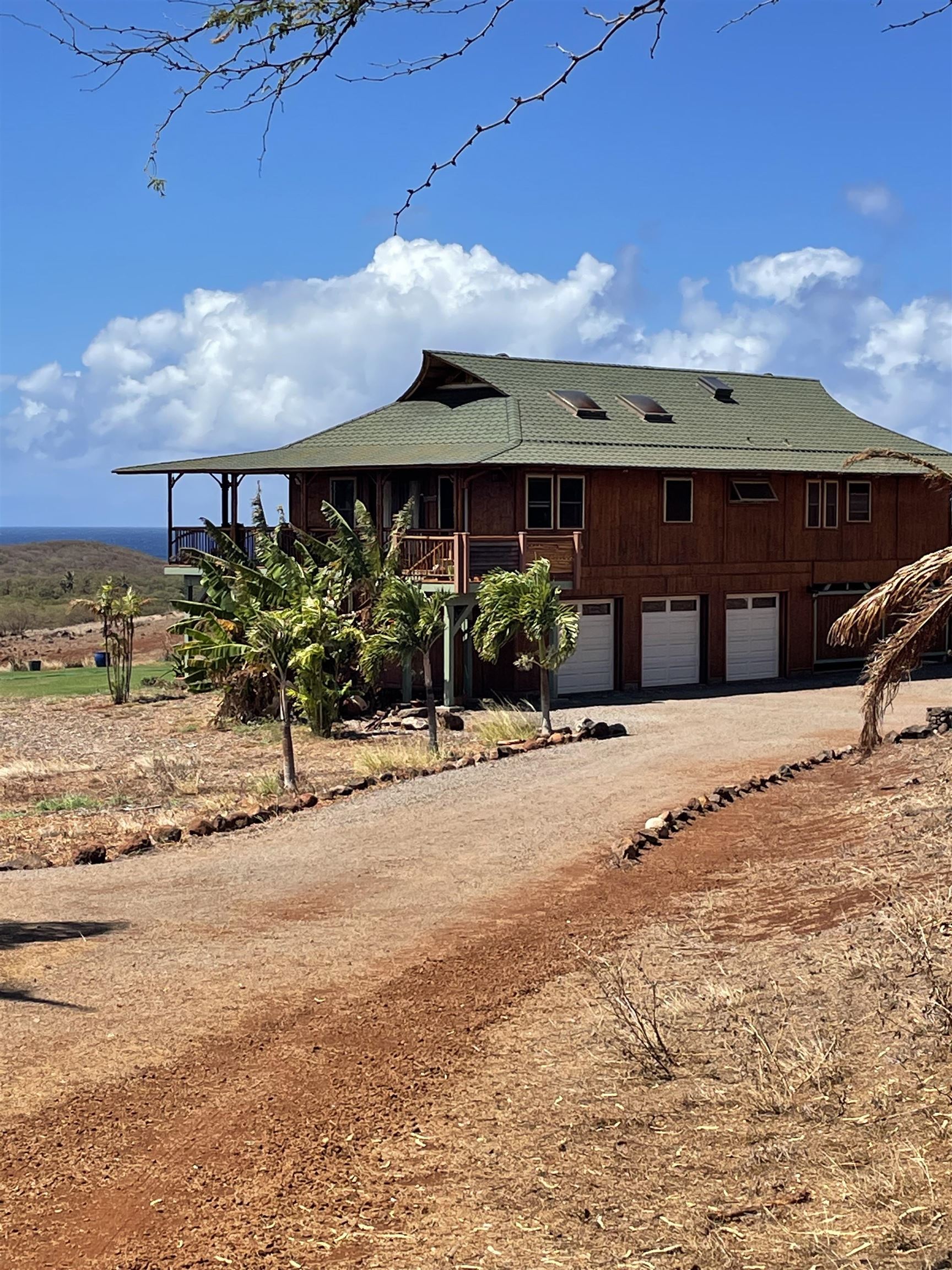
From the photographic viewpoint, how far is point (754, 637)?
3628cm

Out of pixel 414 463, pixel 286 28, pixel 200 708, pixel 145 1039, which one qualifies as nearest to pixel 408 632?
pixel 414 463

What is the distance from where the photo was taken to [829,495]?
37.1 meters

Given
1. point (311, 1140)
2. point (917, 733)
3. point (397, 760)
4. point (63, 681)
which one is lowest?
point (311, 1140)

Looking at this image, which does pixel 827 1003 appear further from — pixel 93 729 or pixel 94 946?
pixel 93 729

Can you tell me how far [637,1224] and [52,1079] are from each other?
397cm

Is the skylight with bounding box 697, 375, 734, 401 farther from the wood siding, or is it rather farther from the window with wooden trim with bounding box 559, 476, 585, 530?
the window with wooden trim with bounding box 559, 476, 585, 530

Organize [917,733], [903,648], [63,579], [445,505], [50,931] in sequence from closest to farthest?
1. [50,931]
2. [903,648]
3. [917,733]
4. [445,505]
5. [63,579]

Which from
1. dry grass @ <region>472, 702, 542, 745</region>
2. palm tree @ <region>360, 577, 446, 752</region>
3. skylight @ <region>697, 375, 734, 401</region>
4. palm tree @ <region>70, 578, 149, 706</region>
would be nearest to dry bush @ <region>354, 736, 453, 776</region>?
palm tree @ <region>360, 577, 446, 752</region>

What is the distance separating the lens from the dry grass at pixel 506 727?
81.0 feet

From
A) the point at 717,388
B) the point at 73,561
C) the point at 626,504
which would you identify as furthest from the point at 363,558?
the point at 73,561

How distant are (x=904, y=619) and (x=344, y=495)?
22630mm

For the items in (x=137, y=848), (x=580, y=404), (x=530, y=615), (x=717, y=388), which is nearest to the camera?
(x=137, y=848)

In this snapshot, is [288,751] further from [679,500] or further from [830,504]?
[830,504]

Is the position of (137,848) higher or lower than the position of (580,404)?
lower
